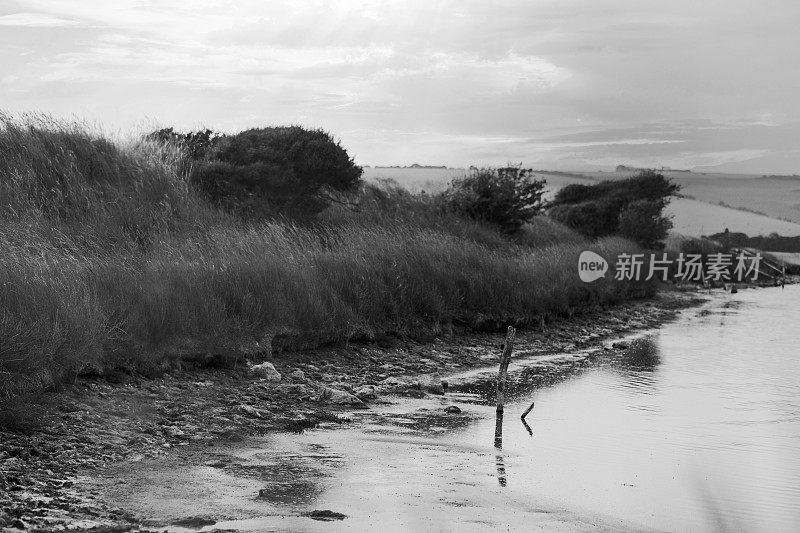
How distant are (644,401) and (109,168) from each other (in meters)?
11.7

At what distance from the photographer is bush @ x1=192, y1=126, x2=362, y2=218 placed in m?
21.0

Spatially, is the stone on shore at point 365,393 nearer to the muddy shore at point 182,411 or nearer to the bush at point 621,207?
the muddy shore at point 182,411

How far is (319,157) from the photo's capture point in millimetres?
23641

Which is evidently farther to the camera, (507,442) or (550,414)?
(550,414)

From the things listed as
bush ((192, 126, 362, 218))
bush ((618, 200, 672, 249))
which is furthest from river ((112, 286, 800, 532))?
bush ((618, 200, 672, 249))

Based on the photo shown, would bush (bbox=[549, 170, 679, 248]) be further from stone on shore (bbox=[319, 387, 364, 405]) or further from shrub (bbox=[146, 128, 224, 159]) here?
stone on shore (bbox=[319, 387, 364, 405])

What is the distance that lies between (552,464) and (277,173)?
1463 centimetres

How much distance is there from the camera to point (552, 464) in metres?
8.78

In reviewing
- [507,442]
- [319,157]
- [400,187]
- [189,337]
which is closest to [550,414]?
[507,442]

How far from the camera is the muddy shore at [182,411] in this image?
660 centimetres

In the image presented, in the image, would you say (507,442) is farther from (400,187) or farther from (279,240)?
(400,187)

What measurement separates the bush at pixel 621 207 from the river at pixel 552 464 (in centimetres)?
2536

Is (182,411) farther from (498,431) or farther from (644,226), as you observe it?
(644,226)

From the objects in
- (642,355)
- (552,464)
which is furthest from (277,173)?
(552,464)
